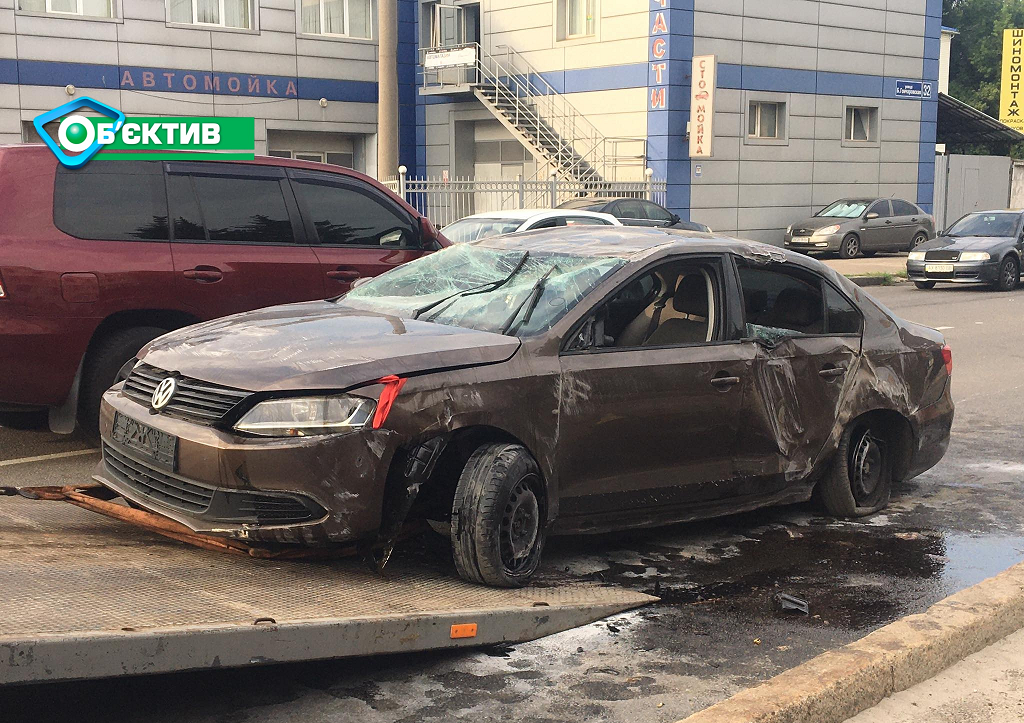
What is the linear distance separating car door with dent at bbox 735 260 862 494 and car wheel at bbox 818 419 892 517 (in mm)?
311

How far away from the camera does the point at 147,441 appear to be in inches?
191

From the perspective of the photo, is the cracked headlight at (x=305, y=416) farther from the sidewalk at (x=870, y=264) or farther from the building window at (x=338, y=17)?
the building window at (x=338, y=17)

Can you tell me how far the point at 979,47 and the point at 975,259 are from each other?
5645 cm

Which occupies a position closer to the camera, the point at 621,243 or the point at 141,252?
the point at 621,243

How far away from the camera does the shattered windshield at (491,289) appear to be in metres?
5.35

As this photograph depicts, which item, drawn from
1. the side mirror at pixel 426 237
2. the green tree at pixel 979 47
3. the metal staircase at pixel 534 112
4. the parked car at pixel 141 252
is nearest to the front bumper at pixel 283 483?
the parked car at pixel 141 252

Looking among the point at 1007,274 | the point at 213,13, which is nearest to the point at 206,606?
the point at 1007,274

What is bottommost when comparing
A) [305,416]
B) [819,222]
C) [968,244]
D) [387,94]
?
[968,244]

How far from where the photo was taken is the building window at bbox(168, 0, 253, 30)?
3009cm

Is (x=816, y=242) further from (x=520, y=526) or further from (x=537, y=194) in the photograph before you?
(x=520, y=526)

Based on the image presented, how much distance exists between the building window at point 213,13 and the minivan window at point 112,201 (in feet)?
80.8

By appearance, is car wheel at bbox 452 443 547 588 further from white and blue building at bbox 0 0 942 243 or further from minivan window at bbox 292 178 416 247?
white and blue building at bbox 0 0 942 243

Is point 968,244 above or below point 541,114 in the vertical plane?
below

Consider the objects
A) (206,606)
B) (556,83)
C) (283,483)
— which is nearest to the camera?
(206,606)
